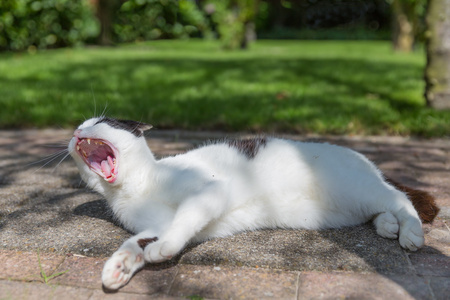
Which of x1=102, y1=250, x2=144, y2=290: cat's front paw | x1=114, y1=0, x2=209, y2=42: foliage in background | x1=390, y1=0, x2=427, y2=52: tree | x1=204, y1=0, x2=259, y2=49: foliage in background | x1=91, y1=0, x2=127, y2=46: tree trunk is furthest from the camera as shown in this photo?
x1=114, y1=0, x2=209, y2=42: foliage in background

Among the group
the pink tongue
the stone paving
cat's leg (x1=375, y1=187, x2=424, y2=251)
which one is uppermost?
the pink tongue

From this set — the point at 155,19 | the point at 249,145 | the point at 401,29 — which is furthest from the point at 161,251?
the point at 155,19

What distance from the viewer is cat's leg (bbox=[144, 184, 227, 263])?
5.75 ft

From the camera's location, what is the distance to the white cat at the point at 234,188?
2.03m

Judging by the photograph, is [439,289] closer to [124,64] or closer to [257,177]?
[257,177]

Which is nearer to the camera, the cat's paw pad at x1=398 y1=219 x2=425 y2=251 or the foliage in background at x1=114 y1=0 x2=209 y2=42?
the cat's paw pad at x1=398 y1=219 x2=425 y2=251

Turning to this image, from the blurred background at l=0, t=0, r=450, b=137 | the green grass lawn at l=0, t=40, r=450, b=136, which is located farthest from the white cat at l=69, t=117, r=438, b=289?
the green grass lawn at l=0, t=40, r=450, b=136

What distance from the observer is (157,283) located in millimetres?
1707

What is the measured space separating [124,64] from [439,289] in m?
7.75

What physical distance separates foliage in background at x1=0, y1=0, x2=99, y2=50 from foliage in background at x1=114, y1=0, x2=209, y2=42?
81.1 inches

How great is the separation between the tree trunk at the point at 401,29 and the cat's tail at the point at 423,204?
14.5 meters

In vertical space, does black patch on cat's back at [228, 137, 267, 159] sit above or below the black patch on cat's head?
below

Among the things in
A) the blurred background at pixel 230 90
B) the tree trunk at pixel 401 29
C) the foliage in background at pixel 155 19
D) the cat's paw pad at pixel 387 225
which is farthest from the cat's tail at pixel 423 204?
the foliage in background at pixel 155 19

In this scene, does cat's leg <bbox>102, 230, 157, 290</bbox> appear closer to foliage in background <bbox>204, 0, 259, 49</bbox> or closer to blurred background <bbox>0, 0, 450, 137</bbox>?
blurred background <bbox>0, 0, 450, 137</bbox>
